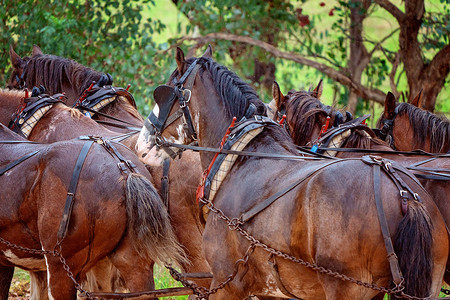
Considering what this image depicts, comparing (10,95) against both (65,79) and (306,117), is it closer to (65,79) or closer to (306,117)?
(65,79)

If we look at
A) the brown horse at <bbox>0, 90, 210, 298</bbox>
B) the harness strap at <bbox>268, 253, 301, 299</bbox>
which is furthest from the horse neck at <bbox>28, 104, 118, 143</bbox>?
the harness strap at <bbox>268, 253, 301, 299</bbox>

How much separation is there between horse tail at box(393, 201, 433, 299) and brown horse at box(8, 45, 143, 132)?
3.37 metres

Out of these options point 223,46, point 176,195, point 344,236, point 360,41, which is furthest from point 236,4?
point 344,236

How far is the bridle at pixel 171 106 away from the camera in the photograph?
3955 millimetres

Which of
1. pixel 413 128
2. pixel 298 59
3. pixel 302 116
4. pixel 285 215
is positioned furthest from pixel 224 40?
pixel 285 215

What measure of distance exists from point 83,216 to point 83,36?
581 cm

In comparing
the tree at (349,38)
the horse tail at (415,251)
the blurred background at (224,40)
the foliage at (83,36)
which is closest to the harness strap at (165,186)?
the horse tail at (415,251)

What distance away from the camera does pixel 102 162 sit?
399 cm

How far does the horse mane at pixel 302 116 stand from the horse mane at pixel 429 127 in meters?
0.76

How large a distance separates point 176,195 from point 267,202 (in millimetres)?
1457

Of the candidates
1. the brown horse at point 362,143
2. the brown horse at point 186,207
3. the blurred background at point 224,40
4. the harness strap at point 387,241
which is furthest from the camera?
the blurred background at point 224,40

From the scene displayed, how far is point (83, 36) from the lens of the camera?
9.08m

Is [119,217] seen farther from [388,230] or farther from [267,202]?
[388,230]

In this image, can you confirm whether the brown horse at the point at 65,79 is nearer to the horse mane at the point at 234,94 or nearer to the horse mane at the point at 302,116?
the horse mane at the point at 302,116
